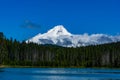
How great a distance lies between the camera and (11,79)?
3907 inches

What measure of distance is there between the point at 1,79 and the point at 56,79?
1484 cm

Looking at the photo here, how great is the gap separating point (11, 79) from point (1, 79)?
96.8 inches

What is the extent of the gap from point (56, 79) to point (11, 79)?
12.6 m

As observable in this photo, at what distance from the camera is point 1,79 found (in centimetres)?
9912

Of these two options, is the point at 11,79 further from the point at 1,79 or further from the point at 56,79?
the point at 56,79

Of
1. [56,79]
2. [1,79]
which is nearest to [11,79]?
[1,79]
